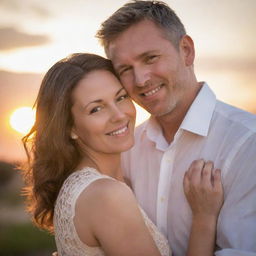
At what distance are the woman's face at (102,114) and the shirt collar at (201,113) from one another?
15.3 inches

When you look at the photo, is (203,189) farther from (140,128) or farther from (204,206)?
(140,128)

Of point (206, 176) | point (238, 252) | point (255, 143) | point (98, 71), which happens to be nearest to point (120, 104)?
point (98, 71)

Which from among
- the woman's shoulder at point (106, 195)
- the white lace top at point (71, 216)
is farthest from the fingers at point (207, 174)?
the white lace top at point (71, 216)

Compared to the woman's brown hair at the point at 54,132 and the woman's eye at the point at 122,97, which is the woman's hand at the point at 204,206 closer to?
the woman's eye at the point at 122,97

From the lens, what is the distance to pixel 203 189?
8.10ft

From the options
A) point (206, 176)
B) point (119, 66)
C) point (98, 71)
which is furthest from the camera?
point (119, 66)

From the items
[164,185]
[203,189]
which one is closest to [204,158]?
[203,189]

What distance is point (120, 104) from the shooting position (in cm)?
277

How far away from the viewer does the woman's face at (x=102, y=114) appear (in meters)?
2.61

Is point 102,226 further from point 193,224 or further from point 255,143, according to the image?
point 255,143

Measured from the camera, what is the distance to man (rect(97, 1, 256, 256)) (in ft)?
8.44

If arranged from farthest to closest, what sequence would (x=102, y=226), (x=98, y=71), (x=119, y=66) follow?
1. (x=119, y=66)
2. (x=98, y=71)
3. (x=102, y=226)

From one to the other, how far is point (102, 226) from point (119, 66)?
1.14m

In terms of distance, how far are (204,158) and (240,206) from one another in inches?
16.7
